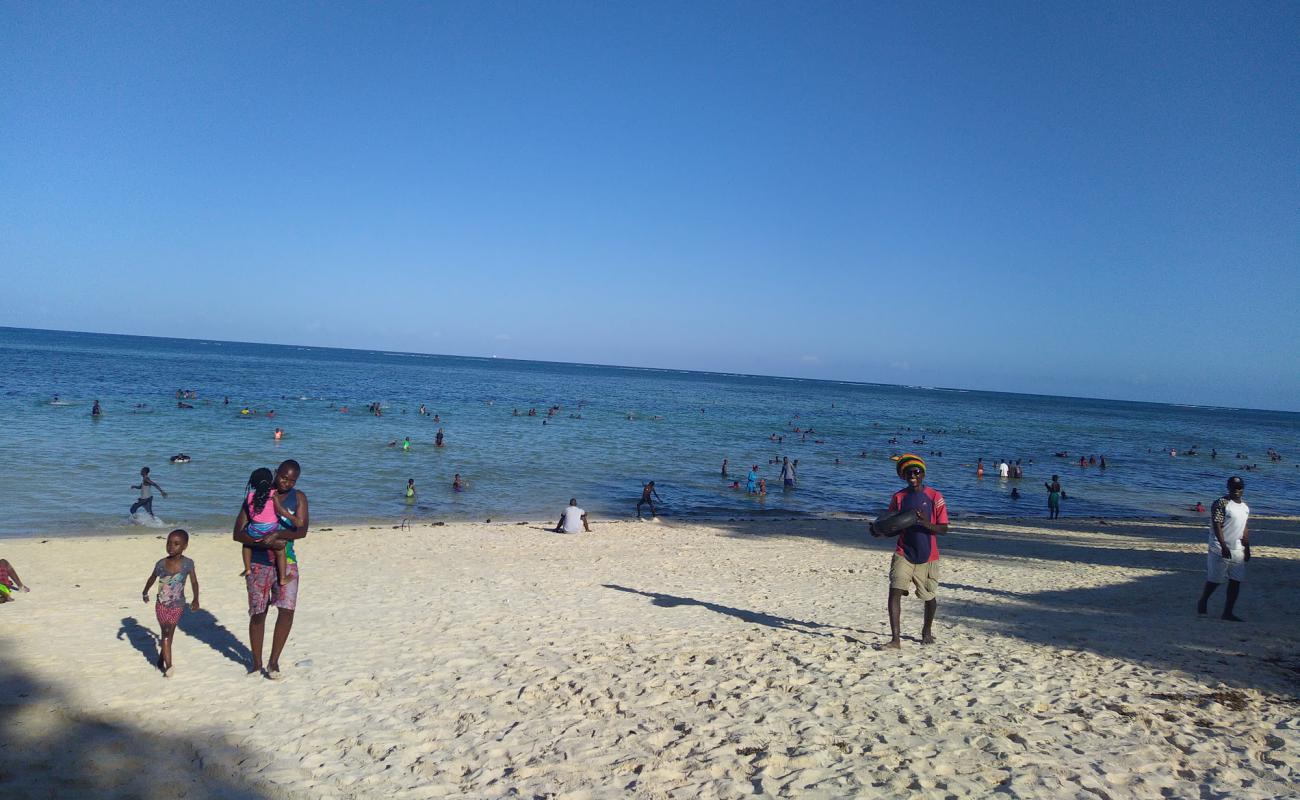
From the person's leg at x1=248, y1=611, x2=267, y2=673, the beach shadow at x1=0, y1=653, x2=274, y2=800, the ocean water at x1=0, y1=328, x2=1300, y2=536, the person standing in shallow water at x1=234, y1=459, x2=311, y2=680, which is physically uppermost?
the person standing in shallow water at x1=234, y1=459, x2=311, y2=680

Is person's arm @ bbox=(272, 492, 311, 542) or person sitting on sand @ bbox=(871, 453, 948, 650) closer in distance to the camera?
person's arm @ bbox=(272, 492, 311, 542)

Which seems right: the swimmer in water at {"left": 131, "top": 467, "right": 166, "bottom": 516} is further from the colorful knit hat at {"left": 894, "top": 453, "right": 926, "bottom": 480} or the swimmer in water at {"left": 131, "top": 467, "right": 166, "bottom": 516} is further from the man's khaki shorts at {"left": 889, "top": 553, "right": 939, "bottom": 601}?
the colorful knit hat at {"left": 894, "top": 453, "right": 926, "bottom": 480}

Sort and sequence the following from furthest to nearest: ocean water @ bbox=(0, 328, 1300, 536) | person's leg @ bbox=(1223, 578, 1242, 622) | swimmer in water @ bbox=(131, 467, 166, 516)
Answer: ocean water @ bbox=(0, 328, 1300, 536), swimmer in water @ bbox=(131, 467, 166, 516), person's leg @ bbox=(1223, 578, 1242, 622)

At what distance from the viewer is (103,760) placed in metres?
5.13

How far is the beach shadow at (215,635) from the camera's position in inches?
293

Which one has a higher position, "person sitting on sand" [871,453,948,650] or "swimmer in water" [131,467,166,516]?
"person sitting on sand" [871,453,948,650]

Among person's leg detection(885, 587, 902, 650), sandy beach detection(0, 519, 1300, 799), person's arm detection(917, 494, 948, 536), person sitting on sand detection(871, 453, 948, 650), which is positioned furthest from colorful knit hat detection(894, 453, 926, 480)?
sandy beach detection(0, 519, 1300, 799)

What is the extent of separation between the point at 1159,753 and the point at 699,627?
4.83 metres

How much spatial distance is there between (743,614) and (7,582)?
32.1 ft

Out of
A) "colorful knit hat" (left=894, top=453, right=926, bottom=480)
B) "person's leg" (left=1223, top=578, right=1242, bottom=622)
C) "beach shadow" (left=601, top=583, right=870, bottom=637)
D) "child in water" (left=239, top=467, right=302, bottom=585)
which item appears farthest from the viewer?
"person's leg" (left=1223, top=578, right=1242, bottom=622)

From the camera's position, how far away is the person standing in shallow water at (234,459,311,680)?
614 cm

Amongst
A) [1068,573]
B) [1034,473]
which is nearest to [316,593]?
[1068,573]

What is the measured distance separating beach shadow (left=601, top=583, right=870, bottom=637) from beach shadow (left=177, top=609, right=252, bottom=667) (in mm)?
5148

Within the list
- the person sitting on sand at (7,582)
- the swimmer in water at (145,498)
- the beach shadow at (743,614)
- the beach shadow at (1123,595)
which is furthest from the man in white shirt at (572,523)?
the person sitting on sand at (7,582)
